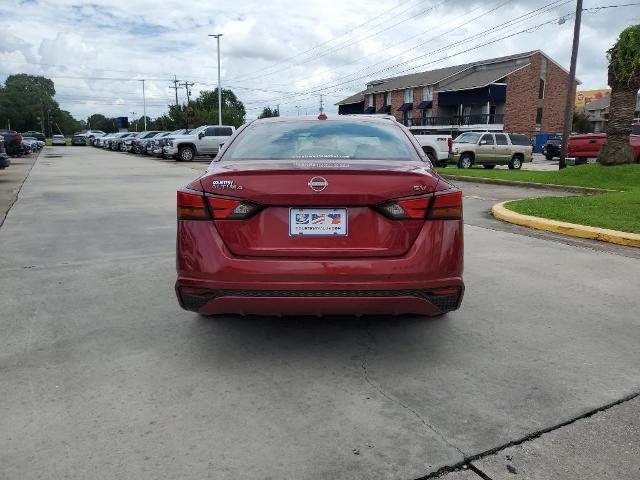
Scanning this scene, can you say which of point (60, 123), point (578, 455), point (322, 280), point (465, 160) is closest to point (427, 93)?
point (465, 160)

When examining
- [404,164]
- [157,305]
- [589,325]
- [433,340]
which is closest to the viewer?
[404,164]

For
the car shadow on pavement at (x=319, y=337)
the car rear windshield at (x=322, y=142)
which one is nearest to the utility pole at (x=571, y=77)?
the car rear windshield at (x=322, y=142)

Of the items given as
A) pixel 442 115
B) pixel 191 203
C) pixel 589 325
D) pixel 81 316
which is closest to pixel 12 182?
pixel 81 316

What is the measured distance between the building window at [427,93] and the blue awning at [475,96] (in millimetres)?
1659

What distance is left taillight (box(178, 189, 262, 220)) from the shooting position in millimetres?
3131

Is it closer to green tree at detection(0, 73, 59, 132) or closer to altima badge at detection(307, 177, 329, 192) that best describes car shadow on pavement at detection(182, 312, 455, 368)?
altima badge at detection(307, 177, 329, 192)

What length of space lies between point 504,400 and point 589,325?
5.17 ft

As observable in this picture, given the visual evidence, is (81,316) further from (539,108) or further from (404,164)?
(539,108)

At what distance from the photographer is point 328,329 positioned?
3967 mm

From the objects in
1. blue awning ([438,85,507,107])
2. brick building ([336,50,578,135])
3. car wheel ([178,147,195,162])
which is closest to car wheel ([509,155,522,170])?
car wheel ([178,147,195,162])

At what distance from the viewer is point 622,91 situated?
45.1ft

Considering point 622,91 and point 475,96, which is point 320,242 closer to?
point 622,91

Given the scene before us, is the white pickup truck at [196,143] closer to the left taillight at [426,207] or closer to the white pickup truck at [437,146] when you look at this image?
the white pickup truck at [437,146]

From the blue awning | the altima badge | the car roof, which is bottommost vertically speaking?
the altima badge
